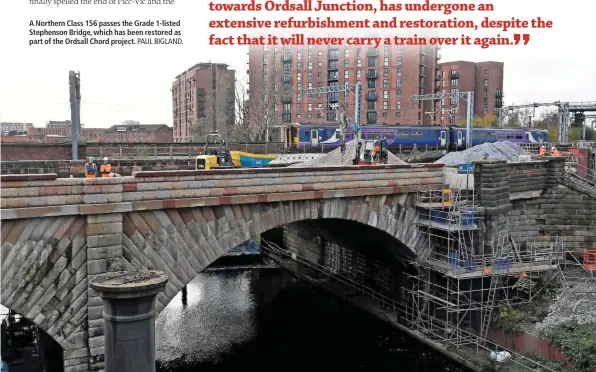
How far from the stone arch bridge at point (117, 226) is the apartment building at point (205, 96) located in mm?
62674

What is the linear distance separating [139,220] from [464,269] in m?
12.6

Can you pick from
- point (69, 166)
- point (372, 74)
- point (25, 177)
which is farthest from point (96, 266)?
point (372, 74)

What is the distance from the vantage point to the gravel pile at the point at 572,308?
2009 centimetres

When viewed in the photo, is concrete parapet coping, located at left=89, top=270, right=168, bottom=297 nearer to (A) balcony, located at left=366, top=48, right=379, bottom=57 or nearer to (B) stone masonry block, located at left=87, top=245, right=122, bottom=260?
(B) stone masonry block, located at left=87, top=245, right=122, bottom=260

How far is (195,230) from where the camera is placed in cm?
1661

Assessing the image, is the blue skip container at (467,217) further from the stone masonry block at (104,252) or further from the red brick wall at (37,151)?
the red brick wall at (37,151)

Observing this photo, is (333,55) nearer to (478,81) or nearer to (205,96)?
(205,96)

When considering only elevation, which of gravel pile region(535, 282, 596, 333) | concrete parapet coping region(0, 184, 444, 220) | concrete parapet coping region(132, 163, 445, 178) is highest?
concrete parapet coping region(132, 163, 445, 178)

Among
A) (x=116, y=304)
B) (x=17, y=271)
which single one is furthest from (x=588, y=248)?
(x=116, y=304)

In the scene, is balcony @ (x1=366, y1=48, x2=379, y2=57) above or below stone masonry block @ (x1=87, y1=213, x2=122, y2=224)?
above

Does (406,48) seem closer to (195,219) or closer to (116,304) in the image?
(195,219)

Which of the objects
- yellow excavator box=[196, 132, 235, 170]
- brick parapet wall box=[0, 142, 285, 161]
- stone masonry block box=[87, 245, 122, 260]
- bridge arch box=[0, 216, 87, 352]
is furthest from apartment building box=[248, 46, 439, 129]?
bridge arch box=[0, 216, 87, 352]

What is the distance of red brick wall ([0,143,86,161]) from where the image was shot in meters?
25.4

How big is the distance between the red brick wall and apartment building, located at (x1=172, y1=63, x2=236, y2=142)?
53734 mm
